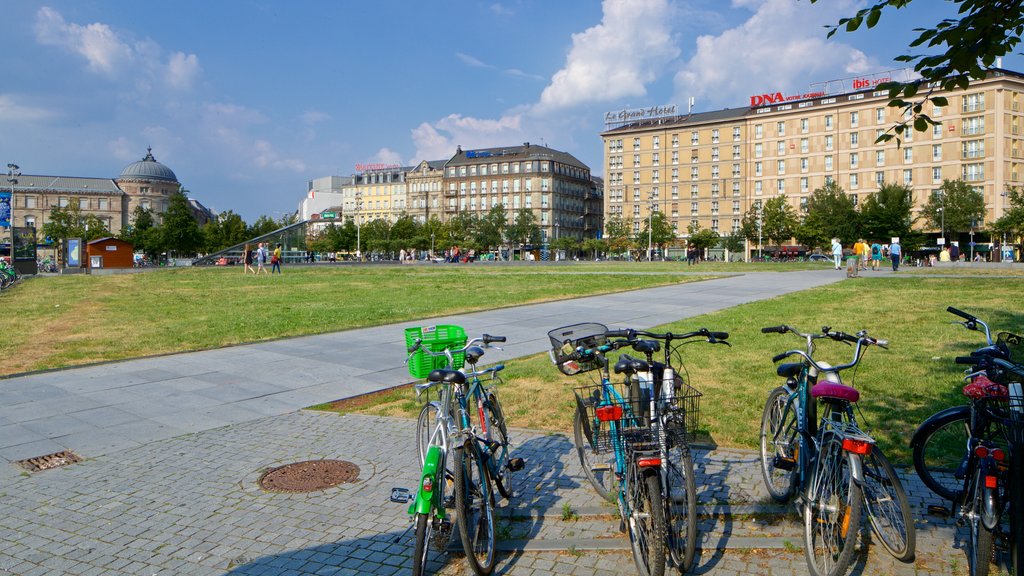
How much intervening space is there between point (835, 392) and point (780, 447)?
1125 mm

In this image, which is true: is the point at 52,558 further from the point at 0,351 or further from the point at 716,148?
the point at 716,148

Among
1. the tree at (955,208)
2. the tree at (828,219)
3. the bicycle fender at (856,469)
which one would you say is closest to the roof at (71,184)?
the tree at (828,219)

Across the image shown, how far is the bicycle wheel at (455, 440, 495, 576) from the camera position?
12.4ft

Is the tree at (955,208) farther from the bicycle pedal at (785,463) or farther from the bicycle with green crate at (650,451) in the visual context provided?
the bicycle with green crate at (650,451)

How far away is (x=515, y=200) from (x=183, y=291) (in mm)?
108574

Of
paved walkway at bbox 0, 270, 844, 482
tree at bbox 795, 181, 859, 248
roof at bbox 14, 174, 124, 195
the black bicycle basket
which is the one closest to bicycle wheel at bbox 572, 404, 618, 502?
the black bicycle basket

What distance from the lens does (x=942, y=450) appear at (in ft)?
16.2

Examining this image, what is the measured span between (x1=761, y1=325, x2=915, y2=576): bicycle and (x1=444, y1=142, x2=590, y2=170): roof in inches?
5077

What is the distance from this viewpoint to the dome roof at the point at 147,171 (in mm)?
136250

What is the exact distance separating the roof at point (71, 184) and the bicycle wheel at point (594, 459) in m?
147

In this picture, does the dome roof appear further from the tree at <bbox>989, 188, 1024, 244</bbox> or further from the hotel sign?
the tree at <bbox>989, 188, 1024, 244</bbox>

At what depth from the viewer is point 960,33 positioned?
4461mm

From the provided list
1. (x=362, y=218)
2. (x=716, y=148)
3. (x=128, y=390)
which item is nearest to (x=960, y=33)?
(x=128, y=390)

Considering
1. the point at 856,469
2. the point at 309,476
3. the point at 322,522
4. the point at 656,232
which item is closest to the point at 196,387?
the point at 309,476
